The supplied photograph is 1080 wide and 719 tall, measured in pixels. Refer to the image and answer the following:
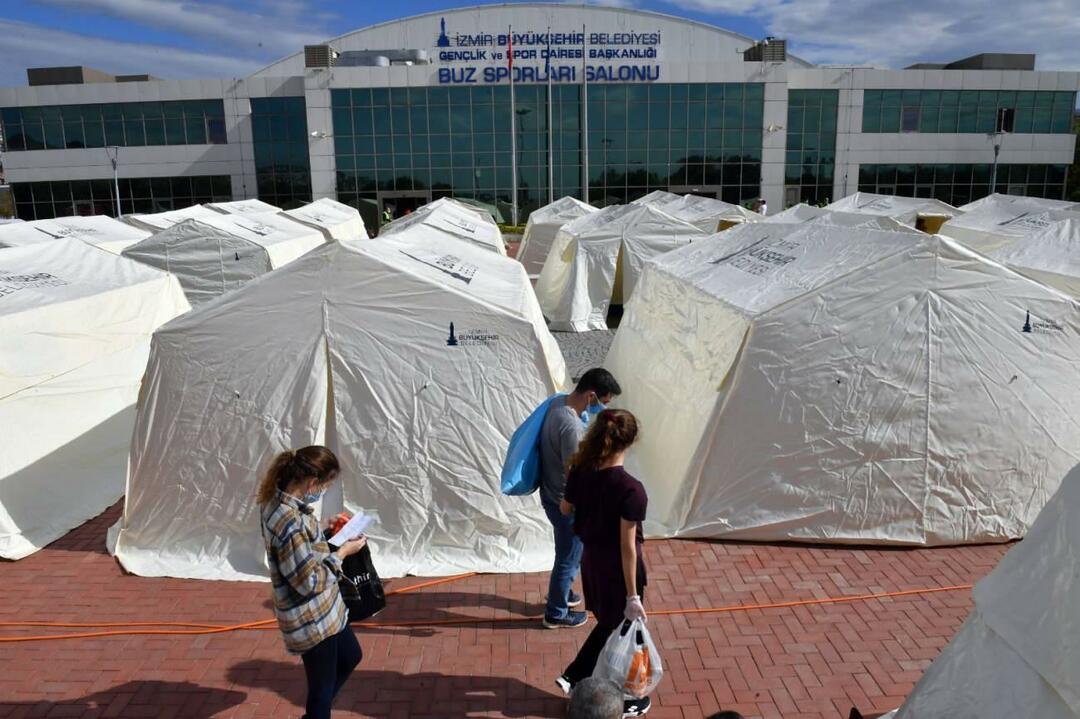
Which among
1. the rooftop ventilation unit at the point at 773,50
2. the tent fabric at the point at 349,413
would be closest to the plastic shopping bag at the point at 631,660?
the tent fabric at the point at 349,413

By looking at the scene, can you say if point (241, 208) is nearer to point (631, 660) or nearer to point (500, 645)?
point (500, 645)

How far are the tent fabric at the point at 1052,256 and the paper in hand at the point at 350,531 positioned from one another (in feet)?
31.3

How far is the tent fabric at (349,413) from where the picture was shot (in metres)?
6.04

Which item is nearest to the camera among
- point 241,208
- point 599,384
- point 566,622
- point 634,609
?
point 634,609

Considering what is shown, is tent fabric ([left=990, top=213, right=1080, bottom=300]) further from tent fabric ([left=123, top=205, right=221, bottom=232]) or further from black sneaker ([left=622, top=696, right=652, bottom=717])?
tent fabric ([left=123, top=205, right=221, bottom=232])

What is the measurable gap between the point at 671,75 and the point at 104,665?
3641 cm

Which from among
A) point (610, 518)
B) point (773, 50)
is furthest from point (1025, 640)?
point (773, 50)

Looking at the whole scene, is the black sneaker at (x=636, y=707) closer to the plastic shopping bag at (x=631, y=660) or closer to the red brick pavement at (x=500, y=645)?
the red brick pavement at (x=500, y=645)

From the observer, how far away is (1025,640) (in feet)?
8.55

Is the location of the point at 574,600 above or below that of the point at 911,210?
below

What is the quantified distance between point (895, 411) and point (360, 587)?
4198mm

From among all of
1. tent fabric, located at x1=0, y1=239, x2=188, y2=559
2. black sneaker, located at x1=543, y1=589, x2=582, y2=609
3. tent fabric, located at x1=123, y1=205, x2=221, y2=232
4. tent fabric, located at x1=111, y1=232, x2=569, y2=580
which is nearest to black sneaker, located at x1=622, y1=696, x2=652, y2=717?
black sneaker, located at x1=543, y1=589, x2=582, y2=609

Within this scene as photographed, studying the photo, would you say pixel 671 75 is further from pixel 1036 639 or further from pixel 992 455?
pixel 1036 639

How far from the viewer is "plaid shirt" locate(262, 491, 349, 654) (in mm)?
3502
